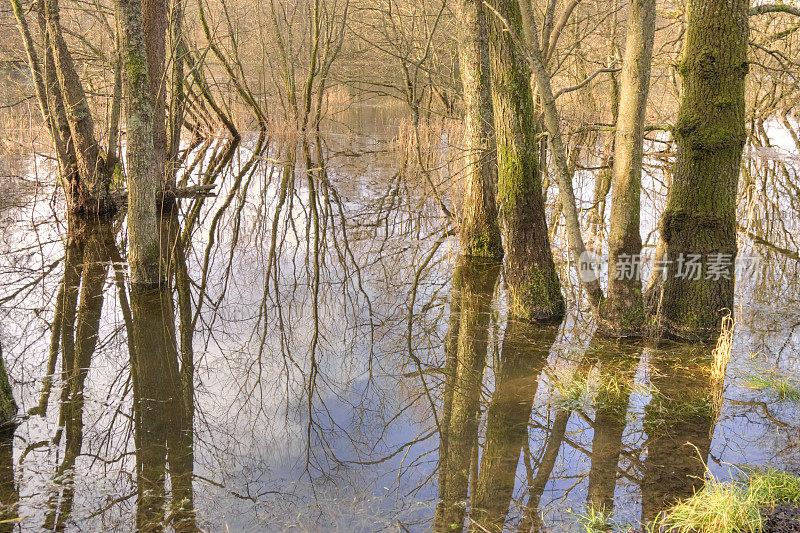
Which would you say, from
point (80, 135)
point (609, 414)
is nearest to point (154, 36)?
point (80, 135)

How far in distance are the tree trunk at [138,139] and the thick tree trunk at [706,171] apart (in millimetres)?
4664

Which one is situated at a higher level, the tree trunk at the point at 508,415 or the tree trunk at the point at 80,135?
the tree trunk at the point at 80,135

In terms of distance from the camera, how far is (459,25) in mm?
6863

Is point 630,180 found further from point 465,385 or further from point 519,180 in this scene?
point 465,385

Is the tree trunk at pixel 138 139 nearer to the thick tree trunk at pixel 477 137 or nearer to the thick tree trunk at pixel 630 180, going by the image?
the thick tree trunk at pixel 477 137

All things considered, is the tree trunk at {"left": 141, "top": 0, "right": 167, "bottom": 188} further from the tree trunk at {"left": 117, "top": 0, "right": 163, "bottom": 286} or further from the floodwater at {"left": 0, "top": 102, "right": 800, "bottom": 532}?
the tree trunk at {"left": 117, "top": 0, "right": 163, "bottom": 286}

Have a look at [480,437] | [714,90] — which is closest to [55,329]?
[480,437]

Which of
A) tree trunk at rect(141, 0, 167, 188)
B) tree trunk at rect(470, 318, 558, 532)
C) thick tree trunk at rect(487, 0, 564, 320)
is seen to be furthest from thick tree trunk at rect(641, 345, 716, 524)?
tree trunk at rect(141, 0, 167, 188)

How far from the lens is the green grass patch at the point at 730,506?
2975 millimetres

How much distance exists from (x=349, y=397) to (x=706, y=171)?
321 cm

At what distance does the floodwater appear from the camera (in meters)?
3.42

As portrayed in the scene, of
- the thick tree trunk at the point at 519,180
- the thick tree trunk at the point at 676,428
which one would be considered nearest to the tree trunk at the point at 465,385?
the thick tree trunk at the point at 519,180

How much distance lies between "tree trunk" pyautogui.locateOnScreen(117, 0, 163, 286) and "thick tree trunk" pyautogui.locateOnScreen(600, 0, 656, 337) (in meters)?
4.24

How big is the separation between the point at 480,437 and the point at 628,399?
1.19 meters
